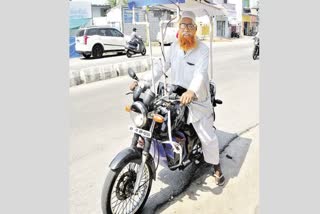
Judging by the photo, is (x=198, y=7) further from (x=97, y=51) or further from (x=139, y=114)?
(x=97, y=51)

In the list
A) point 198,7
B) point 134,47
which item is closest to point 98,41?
point 134,47

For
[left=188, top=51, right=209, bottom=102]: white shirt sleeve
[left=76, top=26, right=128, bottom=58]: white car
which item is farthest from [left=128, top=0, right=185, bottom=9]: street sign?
[left=76, top=26, right=128, bottom=58]: white car

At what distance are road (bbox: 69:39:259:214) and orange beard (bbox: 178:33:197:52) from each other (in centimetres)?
142

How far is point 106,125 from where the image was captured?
5.28 m

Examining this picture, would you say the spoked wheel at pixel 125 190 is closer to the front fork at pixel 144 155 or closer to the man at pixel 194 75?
the front fork at pixel 144 155

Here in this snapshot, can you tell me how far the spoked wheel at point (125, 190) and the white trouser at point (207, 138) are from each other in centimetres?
68

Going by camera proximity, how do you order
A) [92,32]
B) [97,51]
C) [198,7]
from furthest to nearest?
[97,51] < [92,32] < [198,7]

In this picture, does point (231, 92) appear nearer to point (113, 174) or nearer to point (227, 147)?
point (227, 147)

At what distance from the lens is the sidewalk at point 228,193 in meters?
2.91

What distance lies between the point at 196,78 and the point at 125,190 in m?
1.17

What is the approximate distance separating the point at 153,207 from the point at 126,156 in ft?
2.26

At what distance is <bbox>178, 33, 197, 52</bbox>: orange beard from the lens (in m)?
3.04

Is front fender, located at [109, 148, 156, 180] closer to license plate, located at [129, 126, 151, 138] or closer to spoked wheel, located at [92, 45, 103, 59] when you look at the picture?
license plate, located at [129, 126, 151, 138]

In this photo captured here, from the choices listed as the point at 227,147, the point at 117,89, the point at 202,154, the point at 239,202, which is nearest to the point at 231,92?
the point at 117,89
